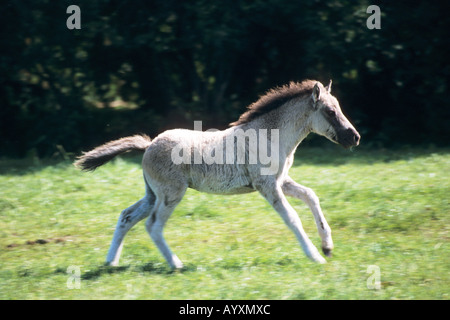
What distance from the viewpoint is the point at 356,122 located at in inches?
641

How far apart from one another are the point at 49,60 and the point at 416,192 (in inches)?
370

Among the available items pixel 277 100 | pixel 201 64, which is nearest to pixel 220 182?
pixel 277 100

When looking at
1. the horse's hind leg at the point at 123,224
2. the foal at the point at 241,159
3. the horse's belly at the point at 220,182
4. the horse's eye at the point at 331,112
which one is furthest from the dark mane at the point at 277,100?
the horse's hind leg at the point at 123,224

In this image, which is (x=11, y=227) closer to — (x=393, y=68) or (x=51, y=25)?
(x=51, y=25)

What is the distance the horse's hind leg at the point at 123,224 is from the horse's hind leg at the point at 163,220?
214 millimetres

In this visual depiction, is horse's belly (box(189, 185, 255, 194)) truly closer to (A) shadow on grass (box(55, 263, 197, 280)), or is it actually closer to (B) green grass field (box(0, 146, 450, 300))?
(B) green grass field (box(0, 146, 450, 300))

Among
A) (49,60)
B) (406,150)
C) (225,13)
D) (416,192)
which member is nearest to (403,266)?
(416,192)

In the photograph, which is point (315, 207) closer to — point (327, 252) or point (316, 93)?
point (327, 252)

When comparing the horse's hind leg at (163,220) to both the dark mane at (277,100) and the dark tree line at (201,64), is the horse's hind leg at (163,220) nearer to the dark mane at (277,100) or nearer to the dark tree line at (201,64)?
the dark mane at (277,100)

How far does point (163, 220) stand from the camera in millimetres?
7281

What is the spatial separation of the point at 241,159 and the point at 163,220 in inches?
44.9

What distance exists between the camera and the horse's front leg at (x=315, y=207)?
7.46m

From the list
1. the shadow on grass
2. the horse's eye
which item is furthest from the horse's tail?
the horse's eye

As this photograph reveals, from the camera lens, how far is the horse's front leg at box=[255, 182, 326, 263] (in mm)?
7109
